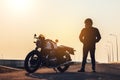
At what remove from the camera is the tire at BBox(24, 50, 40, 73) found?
1630cm

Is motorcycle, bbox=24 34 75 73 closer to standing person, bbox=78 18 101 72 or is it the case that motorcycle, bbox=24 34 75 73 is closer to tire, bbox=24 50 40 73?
tire, bbox=24 50 40 73

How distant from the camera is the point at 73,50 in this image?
18031 mm

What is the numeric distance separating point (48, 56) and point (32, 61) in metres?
0.80

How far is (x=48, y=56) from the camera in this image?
55.5ft

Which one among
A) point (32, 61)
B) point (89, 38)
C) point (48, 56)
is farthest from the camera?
point (48, 56)

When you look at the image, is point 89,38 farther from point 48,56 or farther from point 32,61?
point 32,61

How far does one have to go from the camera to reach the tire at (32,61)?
16297 millimetres

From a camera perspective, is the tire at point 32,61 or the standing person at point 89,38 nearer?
the tire at point 32,61

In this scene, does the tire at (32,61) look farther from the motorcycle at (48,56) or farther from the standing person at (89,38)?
the standing person at (89,38)

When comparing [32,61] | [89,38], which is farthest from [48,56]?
[89,38]

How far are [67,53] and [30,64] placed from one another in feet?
7.06

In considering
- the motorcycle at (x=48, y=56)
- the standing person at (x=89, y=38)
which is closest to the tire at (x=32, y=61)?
the motorcycle at (x=48, y=56)

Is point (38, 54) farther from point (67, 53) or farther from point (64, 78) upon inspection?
point (64, 78)

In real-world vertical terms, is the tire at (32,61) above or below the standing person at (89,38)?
below
